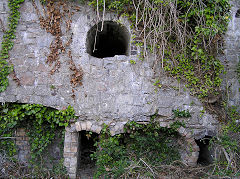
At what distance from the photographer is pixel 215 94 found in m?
4.13

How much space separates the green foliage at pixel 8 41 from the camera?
12.7 ft

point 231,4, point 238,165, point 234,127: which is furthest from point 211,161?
point 231,4

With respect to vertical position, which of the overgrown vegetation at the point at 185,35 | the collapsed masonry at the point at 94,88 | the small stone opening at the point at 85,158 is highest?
the overgrown vegetation at the point at 185,35

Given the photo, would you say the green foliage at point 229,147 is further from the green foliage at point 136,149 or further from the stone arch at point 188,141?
the green foliage at point 136,149

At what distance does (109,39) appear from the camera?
5438 mm

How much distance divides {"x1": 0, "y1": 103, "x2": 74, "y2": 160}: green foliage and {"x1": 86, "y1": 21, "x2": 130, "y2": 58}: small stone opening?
1.54 meters

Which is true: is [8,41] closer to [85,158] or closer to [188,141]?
[85,158]

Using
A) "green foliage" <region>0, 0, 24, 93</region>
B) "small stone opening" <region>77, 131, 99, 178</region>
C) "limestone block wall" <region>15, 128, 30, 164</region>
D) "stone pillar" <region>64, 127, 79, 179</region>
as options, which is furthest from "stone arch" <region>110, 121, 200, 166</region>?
"green foliage" <region>0, 0, 24, 93</region>

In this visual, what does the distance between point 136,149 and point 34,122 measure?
226 centimetres

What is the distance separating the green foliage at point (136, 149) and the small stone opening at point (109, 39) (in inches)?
72.1

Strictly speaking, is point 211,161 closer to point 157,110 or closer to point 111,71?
point 157,110

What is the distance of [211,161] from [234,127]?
88 centimetres

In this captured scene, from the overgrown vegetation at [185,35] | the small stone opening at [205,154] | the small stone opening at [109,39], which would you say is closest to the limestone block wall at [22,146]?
the small stone opening at [109,39]

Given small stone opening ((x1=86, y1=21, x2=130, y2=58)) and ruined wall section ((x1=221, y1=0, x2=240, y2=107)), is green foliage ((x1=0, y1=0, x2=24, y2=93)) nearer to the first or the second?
small stone opening ((x1=86, y1=21, x2=130, y2=58))
